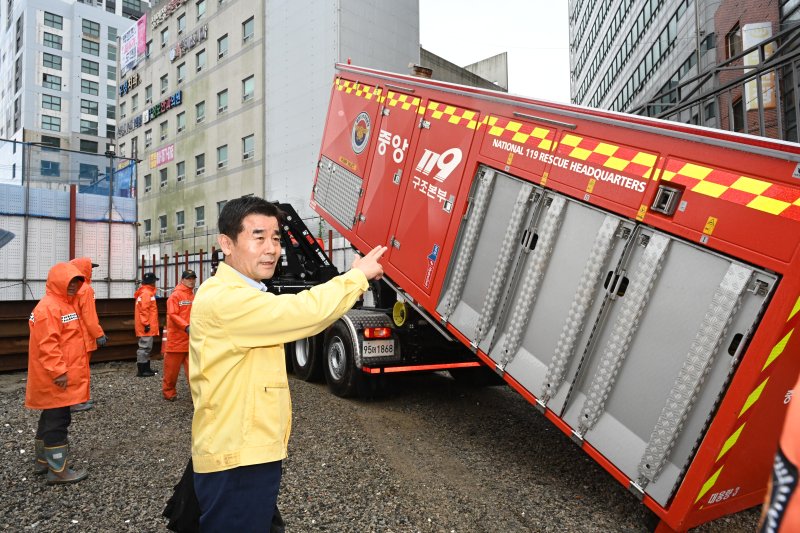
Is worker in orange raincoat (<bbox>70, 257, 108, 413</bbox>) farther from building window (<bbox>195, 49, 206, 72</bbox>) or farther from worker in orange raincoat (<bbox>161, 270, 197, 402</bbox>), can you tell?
building window (<bbox>195, 49, 206, 72</bbox>)

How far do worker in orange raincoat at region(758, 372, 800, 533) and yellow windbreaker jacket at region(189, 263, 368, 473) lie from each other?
1.40 m

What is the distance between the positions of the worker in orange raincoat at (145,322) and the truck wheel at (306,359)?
240 cm

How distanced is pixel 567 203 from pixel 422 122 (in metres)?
2.10

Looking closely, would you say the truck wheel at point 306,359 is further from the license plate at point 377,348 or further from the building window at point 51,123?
the building window at point 51,123

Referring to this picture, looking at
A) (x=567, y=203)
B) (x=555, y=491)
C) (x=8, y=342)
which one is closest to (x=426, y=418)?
(x=555, y=491)

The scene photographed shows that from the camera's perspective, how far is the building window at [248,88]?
86.5 ft

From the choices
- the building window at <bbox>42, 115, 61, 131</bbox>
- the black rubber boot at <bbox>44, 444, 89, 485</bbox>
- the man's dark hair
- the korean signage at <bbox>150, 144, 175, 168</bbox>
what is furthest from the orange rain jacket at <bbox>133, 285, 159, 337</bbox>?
the building window at <bbox>42, 115, 61, 131</bbox>

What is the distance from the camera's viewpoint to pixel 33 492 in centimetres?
410

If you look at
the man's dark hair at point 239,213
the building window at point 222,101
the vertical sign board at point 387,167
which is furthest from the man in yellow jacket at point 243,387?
the building window at point 222,101

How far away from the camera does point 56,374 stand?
4230mm

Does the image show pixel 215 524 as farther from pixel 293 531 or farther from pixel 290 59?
pixel 290 59

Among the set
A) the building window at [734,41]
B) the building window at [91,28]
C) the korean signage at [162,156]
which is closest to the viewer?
the building window at [734,41]

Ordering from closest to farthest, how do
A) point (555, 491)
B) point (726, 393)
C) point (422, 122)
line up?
point (726, 393) < point (555, 491) < point (422, 122)

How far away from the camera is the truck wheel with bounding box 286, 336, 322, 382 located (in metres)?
7.14
